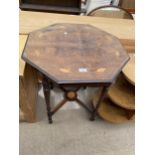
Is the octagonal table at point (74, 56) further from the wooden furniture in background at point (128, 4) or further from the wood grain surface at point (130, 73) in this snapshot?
the wooden furniture in background at point (128, 4)

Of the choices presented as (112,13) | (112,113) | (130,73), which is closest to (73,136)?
(112,113)

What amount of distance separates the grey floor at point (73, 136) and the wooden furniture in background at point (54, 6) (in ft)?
2.89

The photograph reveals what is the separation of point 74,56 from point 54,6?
1083 millimetres

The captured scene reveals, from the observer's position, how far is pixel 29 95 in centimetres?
146

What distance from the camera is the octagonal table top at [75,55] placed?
103 cm

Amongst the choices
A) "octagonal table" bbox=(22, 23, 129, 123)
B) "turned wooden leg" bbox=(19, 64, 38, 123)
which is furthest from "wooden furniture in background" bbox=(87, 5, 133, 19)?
"turned wooden leg" bbox=(19, 64, 38, 123)

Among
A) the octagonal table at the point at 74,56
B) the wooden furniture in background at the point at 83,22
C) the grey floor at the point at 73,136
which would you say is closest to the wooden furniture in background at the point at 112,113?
the grey floor at the point at 73,136

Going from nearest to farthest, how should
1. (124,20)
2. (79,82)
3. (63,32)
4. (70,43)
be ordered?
(79,82) < (70,43) < (63,32) < (124,20)

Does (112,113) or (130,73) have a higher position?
(130,73)

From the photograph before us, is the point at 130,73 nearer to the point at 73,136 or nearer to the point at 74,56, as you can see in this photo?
the point at 74,56

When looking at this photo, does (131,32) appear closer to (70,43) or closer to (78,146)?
(70,43)
